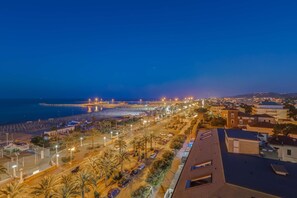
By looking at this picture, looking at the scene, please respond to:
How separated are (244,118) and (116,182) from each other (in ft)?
94.7

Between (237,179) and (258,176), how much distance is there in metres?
1.27

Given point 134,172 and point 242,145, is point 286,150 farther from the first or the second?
point 134,172

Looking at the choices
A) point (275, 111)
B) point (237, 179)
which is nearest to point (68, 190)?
point (237, 179)

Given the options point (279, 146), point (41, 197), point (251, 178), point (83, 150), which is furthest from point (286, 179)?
point (83, 150)

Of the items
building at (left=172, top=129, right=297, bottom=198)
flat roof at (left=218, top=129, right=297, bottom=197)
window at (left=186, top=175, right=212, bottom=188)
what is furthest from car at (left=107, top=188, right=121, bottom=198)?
flat roof at (left=218, top=129, right=297, bottom=197)

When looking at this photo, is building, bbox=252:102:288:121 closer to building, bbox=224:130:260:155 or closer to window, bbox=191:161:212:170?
building, bbox=224:130:260:155

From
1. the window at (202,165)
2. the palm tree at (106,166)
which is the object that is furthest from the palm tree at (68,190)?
the window at (202,165)

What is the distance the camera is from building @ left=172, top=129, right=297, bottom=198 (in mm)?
7890

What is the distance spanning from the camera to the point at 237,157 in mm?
11719

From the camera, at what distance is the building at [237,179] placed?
311 inches

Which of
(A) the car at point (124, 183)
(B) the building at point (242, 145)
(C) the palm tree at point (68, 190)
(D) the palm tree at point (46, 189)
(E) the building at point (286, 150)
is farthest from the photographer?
(E) the building at point (286, 150)

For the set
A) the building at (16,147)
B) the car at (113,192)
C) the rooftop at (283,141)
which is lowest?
the car at (113,192)

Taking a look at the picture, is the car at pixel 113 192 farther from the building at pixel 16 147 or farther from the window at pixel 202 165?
the building at pixel 16 147

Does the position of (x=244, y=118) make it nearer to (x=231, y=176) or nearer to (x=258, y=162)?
(x=258, y=162)
